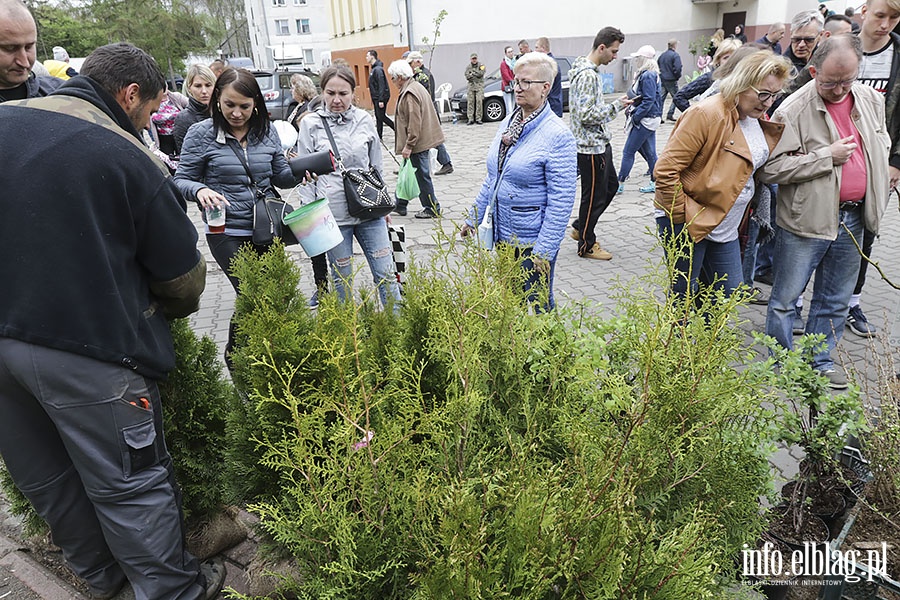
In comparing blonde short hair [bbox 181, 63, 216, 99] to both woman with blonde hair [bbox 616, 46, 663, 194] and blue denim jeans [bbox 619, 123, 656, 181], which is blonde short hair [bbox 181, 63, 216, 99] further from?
blue denim jeans [bbox 619, 123, 656, 181]

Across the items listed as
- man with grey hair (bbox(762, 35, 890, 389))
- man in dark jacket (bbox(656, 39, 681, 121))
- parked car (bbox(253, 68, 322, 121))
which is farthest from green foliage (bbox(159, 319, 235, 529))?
parked car (bbox(253, 68, 322, 121))

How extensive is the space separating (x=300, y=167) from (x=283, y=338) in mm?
2233

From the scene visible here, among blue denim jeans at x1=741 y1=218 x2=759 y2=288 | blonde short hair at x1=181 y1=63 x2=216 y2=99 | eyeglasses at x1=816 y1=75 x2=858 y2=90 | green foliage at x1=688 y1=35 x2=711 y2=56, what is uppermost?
green foliage at x1=688 y1=35 x2=711 y2=56

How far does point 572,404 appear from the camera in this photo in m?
1.91

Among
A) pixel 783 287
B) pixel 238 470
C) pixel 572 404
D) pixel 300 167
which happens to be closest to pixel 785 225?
pixel 783 287

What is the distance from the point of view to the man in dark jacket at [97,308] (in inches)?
76.6

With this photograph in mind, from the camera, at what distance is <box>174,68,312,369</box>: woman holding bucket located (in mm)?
3805

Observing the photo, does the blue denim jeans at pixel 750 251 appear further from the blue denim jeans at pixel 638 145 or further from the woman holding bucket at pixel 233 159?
the woman holding bucket at pixel 233 159

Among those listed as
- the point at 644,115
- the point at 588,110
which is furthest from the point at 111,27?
the point at 588,110

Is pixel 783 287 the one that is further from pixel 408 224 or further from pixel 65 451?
pixel 408 224

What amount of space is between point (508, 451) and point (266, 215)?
262 cm

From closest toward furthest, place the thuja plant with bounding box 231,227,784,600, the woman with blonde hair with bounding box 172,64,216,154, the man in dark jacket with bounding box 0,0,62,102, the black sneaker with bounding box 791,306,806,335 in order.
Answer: the thuja plant with bounding box 231,227,784,600, the man in dark jacket with bounding box 0,0,62,102, the black sneaker with bounding box 791,306,806,335, the woman with blonde hair with bounding box 172,64,216,154

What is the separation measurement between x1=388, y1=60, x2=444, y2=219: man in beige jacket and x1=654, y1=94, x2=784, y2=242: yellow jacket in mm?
4519

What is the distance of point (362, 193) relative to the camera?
434cm
